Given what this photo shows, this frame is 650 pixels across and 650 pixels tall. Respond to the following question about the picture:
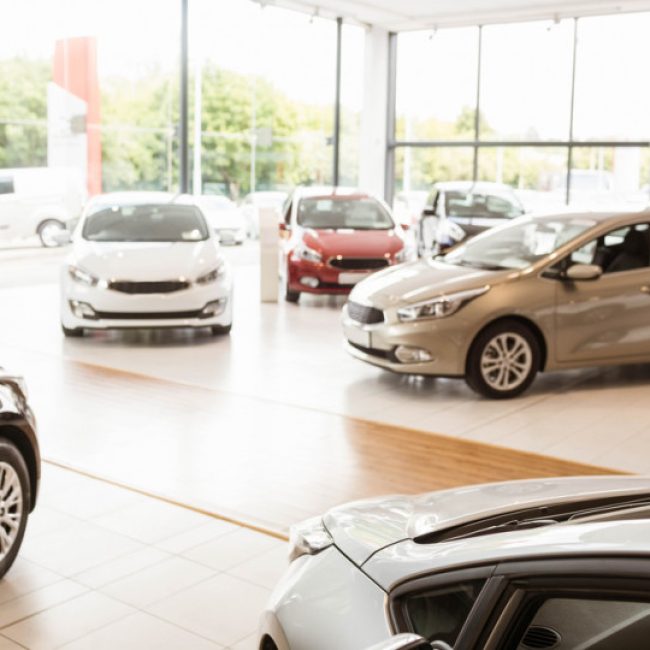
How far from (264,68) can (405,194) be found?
4177 millimetres

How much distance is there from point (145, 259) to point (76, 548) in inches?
219

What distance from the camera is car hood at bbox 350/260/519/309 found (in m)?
7.90

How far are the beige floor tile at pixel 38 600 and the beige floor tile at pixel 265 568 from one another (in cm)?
66

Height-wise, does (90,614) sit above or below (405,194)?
below

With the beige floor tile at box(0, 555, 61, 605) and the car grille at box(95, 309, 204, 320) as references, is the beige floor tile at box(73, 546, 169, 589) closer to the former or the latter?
the beige floor tile at box(0, 555, 61, 605)

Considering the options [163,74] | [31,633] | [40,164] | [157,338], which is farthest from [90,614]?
[163,74]

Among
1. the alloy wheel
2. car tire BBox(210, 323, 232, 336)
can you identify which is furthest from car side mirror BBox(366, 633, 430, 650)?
car tire BBox(210, 323, 232, 336)

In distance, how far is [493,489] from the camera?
280 cm

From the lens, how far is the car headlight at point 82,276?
978cm

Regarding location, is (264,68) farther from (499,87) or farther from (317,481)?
(317,481)

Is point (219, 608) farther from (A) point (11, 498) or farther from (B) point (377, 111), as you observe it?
(B) point (377, 111)

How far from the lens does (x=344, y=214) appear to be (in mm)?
13734

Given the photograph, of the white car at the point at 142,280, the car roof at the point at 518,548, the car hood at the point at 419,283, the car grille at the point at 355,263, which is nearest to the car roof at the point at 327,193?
the car grille at the point at 355,263

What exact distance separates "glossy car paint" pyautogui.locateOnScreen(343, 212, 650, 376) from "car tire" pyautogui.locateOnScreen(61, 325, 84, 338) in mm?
3244
